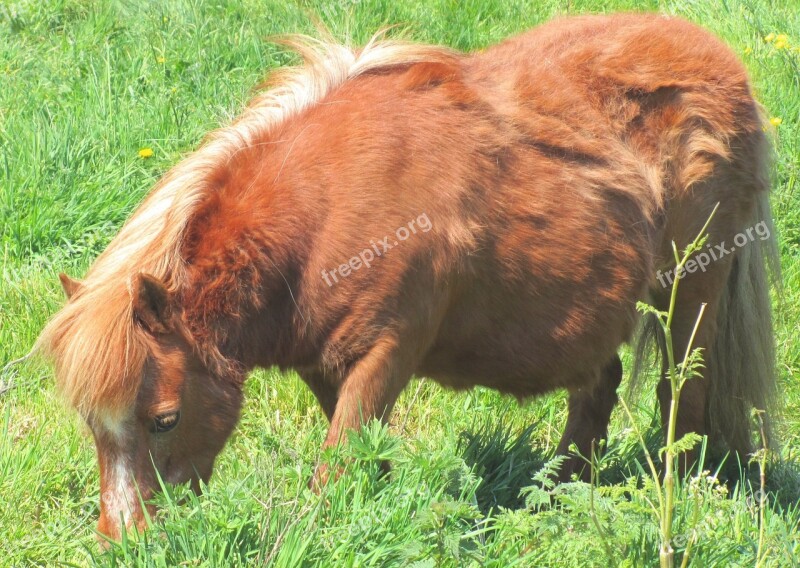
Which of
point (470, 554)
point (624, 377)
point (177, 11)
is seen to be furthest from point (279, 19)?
point (470, 554)

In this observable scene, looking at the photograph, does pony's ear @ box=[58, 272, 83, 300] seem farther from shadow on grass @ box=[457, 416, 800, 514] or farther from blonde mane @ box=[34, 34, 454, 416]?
shadow on grass @ box=[457, 416, 800, 514]

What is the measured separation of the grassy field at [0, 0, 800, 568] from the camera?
2.89 metres

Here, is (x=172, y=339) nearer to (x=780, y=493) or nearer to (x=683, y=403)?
(x=683, y=403)

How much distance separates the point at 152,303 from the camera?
3.09 meters

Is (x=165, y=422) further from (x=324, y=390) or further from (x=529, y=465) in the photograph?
(x=529, y=465)

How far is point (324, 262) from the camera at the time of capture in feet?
10.9

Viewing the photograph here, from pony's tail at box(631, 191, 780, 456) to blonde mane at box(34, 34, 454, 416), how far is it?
172 centimetres

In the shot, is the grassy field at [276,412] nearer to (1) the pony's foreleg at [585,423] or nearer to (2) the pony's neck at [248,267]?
(1) the pony's foreleg at [585,423]

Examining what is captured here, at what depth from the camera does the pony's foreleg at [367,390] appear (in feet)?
10.8

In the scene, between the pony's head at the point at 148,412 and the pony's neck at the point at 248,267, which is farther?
the pony's neck at the point at 248,267

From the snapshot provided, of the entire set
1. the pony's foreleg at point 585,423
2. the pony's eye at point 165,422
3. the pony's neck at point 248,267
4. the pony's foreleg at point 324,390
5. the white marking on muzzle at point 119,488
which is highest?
the pony's neck at point 248,267

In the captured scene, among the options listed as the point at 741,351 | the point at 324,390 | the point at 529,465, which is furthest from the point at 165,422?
the point at 741,351

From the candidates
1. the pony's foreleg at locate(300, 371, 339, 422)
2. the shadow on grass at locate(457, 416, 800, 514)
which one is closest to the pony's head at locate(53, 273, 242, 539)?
the pony's foreleg at locate(300, 371, 339, 422)

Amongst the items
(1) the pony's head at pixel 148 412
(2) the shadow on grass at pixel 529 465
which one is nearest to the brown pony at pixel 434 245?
(1) the pony's head at pixel 148 412
